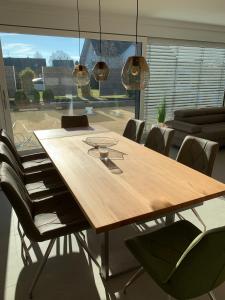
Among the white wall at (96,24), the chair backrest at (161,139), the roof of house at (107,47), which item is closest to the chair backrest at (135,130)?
the chair backrest at (161,139)

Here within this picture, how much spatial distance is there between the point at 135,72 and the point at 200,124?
363 cm

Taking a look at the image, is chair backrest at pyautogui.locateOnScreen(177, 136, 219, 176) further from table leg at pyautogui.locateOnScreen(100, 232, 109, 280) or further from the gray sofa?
the gray sofa

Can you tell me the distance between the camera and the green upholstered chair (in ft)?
3.13

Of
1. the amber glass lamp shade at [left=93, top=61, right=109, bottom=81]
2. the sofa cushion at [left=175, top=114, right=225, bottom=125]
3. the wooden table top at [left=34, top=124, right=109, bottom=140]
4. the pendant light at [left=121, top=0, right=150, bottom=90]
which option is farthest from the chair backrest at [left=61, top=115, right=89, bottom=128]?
the sofa cushion at [left=175, top=114, right=225, bottom=125]

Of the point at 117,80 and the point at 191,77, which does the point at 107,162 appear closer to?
the point at 117,80

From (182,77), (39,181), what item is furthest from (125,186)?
(182,77)

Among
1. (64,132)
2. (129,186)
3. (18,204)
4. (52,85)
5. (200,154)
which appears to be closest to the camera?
(18,204)

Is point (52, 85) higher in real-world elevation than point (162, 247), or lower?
higher

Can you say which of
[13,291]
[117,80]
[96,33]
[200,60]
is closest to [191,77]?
[200,60]

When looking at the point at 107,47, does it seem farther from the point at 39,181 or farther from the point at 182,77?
the point at 39,181

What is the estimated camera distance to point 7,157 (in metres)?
1.88

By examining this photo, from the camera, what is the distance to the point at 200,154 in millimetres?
2164

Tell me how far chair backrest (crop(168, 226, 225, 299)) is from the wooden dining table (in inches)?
12.2

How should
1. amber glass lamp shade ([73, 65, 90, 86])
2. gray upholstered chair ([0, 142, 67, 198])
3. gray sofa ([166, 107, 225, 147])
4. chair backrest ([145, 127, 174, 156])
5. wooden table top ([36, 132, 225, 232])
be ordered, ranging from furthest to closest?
gray sofa ([166, 107, 225, 147])
amber glass lamp shade ([73, 65, 90, 86])
chair backrest ([145, 127, 174, 156])
gray upholstered chair ([0, 142, 67, 198])
wooden table top ([36, 132, 225, 232])
